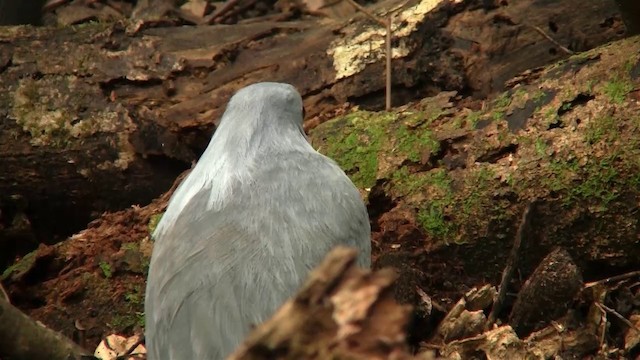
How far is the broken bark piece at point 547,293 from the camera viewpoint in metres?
3.40

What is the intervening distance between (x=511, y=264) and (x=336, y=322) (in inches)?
74.8

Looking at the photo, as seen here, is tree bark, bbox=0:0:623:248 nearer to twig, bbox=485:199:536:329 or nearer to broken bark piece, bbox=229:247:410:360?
twig, bbox=485:199:536:329

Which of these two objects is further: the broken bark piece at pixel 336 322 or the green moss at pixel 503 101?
the green moss at pixel 503 101

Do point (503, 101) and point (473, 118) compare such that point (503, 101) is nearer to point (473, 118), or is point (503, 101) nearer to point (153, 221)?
point (473, 118)

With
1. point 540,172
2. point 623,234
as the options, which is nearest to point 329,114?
point 540,172

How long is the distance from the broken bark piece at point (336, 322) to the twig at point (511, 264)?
1785 millimetres

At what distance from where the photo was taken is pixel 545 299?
3.45m

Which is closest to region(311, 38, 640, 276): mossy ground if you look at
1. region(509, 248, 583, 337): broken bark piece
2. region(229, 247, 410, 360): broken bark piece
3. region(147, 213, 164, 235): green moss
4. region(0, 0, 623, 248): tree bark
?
region(509, 248, 583, 337): broken bark piece

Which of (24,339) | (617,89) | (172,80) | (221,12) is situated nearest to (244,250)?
(24,339)

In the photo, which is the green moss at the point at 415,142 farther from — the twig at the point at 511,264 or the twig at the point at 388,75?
the twig at the point at 511,264

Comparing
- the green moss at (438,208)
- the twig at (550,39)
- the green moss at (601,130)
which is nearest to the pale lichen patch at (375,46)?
the twig at (550,39)

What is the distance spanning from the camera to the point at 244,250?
2.86 meters

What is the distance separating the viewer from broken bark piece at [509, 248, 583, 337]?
11.2 feet

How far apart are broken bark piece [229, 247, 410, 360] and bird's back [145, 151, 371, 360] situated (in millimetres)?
1013
